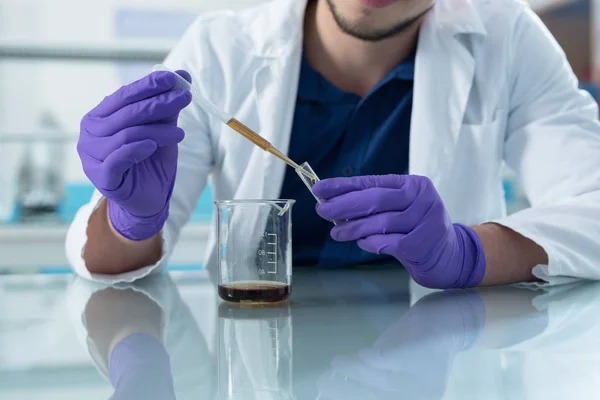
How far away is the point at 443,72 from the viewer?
1.71 meters

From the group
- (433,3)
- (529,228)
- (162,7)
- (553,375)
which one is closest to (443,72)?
(433,3)

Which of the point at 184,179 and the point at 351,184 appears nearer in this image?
the point at 351,184

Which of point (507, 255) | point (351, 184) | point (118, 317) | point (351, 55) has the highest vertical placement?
point (351, 55)

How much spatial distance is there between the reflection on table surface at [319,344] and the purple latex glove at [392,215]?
93 millimetres

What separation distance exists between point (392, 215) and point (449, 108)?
2.11 feet

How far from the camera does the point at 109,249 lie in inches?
56.2

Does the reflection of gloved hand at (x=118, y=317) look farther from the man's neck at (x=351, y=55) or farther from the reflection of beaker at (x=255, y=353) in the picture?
the man's neck at (x=351, y=55)

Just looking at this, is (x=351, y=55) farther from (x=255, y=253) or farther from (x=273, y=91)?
(x=255, y=253)

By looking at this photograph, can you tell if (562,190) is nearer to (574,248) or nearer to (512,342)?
(574,248)

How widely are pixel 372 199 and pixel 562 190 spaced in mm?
649

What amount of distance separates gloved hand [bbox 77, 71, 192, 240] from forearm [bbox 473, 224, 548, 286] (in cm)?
65

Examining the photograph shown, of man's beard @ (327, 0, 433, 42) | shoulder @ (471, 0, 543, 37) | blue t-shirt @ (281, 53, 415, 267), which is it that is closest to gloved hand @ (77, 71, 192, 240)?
blue t-shirt @ (281, 53, 415, 267)

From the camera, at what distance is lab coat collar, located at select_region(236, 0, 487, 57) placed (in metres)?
1.75

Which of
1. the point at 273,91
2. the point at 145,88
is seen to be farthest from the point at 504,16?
the point at 145,88
